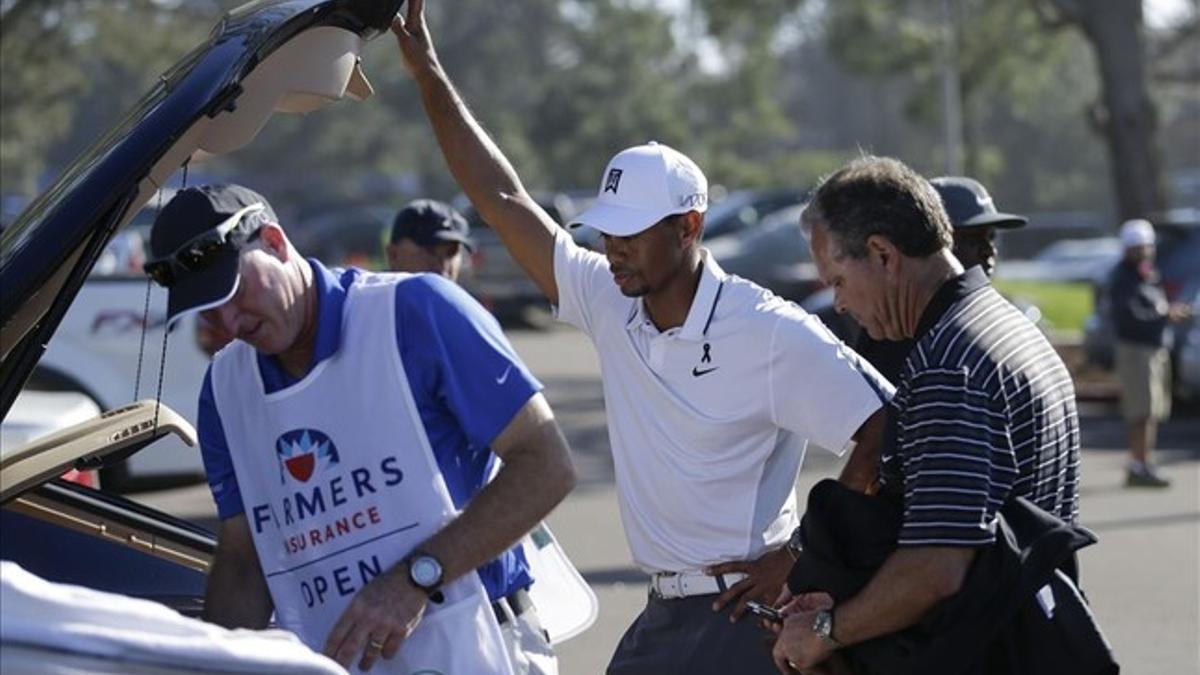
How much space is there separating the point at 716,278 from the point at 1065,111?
79807mm

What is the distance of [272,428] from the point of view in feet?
12.7

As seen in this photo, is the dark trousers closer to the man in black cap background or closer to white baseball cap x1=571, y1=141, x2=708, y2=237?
white baseball cap x1=571, y1=141, x2=708, y2=237

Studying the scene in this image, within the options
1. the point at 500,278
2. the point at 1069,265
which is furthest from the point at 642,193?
A: the point at 1069,265

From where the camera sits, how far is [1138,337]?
14516 millimetres

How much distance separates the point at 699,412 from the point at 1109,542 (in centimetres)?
755

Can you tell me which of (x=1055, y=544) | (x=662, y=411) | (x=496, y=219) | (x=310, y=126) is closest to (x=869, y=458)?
(x=662, y=411)

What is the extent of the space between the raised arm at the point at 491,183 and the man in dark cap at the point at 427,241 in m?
2.14

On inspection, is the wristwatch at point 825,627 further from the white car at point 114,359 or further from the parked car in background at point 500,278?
the parked car in background at point 500,278

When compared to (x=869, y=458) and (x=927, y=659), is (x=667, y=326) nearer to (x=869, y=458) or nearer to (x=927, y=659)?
(x=869, y=458)

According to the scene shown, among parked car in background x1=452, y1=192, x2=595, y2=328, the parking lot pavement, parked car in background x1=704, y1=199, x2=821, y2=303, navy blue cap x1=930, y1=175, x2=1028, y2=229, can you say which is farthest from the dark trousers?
parked car in background x1=452, y1=192, x2=595, y2=328

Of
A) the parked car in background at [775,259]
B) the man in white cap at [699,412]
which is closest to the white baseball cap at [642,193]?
the man in white cap at [699,412]

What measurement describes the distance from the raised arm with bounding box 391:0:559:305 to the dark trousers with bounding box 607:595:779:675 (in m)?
0.86

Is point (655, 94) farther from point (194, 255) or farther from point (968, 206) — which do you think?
point (194, 255)

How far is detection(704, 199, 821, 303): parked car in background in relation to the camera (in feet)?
76.7
